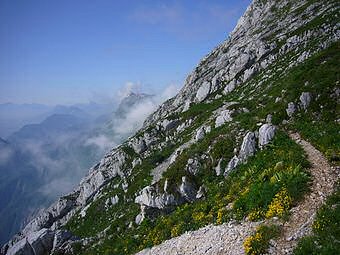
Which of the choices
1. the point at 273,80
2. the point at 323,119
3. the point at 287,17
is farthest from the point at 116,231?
the point at 287,17

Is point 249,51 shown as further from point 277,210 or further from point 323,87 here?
point 277,210

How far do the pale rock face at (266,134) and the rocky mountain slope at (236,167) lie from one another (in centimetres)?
12

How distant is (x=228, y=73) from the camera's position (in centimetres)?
9112

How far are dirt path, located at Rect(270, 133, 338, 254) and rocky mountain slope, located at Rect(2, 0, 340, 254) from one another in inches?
7.1

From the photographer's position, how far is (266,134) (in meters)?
30.5

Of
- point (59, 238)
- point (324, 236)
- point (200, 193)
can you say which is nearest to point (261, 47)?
point (200, 193)

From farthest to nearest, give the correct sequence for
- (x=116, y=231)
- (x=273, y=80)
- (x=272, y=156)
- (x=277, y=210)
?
(x=273, y=80), (x=116, y=231), (x=272, y=156), (x=277, y=210)

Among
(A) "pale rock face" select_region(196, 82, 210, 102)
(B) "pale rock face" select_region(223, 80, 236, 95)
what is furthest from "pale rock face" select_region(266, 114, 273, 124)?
(A) "pale rock face" select_region(196, 82, 210, 102)

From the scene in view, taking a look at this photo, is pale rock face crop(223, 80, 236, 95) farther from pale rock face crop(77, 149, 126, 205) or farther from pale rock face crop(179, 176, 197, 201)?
pale rock face crop(179, 176, 197, 201)

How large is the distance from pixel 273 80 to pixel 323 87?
28.3 m

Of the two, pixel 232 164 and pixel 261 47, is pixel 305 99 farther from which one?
pixel 261 47

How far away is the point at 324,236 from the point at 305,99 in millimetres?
22822

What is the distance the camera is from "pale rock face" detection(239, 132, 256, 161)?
31094 millimetres

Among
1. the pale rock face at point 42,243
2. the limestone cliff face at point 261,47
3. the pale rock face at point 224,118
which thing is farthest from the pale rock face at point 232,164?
the limestone cliff face at point 261,47
